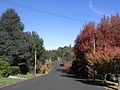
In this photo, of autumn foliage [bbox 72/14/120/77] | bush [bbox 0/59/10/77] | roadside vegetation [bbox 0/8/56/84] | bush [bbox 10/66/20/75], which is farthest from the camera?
roadside vegetation [bbox 0/8/56/84]

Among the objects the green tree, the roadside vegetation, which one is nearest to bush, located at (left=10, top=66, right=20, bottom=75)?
the roadside vegetation

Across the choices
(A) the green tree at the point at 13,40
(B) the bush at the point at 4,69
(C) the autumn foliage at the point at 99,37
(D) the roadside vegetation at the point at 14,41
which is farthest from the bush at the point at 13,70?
(C) the autumn foliage at the point at 99,37

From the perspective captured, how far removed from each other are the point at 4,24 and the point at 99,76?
76.4 feet

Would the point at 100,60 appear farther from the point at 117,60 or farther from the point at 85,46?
the point at 85,46

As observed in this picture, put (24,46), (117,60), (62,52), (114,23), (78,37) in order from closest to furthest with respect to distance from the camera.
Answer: (117,60)
(114,23)
(78,37)
(24,46)
(62,52)

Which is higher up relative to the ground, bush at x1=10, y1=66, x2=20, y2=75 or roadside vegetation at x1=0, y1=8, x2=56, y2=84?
roadside vegetation at x1=0, y1=8, x2=56, y2=84

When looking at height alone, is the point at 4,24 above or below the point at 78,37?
above

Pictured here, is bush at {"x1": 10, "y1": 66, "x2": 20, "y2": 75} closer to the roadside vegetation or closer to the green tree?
the roadside vegetation

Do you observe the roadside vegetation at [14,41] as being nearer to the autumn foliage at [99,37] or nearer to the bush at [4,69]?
the bush at [4,69]

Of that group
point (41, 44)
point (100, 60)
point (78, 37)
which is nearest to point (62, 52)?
point (41, 44)

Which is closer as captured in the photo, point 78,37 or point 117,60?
point 117,60

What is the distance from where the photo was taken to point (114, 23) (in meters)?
43.8

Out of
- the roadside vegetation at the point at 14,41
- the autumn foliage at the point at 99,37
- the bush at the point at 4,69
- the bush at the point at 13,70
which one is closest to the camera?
the bush at the point at 4,69

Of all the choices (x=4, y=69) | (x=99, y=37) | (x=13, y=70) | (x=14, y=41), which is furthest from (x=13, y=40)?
(x=99, y=37)
